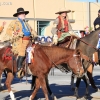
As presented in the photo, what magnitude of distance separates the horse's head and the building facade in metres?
31.3

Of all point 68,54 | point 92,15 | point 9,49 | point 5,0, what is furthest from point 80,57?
point 92,15

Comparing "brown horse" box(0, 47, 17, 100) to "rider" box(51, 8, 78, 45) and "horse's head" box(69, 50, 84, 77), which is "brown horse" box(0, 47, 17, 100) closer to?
"rider" box(51, 8, 78, 45)

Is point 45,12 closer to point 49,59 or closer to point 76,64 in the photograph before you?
point 49,59

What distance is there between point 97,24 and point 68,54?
244 centimetres

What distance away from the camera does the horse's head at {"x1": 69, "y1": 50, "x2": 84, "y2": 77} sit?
9.25m

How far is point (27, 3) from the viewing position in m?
43.3

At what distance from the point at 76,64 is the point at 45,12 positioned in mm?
36123

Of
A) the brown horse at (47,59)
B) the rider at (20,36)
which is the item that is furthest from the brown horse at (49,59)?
the rider at (20,36)

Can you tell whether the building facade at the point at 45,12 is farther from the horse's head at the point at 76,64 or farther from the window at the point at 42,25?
the horse's head at the point at 76,64

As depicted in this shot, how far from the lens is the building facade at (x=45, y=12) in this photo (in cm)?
4144

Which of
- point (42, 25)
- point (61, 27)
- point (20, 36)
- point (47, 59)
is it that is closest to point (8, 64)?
point (20, 36)

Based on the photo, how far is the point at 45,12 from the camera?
45.1 m

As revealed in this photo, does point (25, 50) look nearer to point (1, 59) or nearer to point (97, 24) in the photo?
point (1, 59)

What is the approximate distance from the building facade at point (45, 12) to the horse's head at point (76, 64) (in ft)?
103
